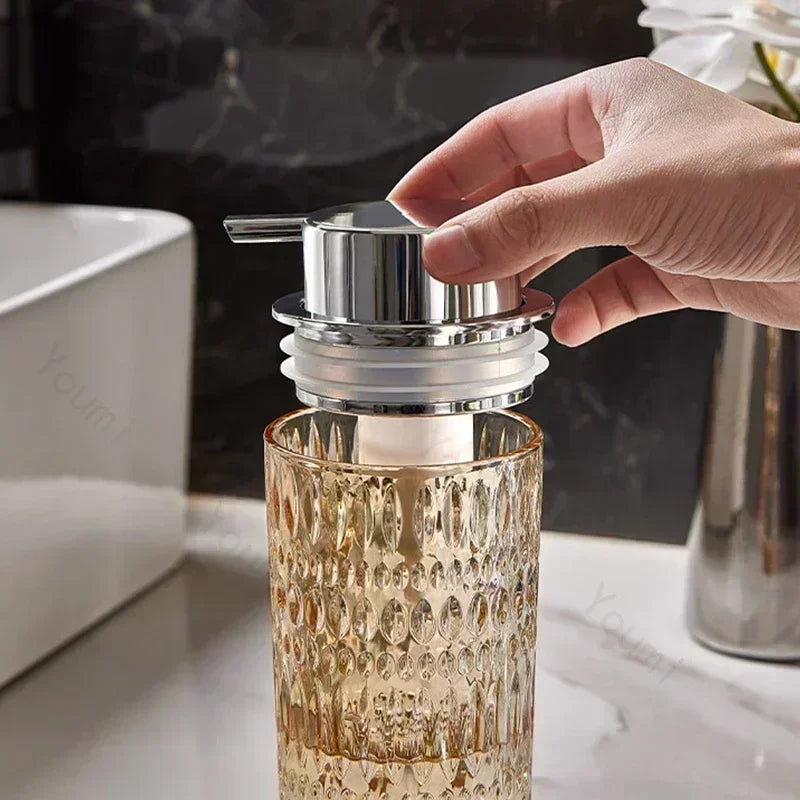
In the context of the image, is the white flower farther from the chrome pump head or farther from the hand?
the chrome pump head

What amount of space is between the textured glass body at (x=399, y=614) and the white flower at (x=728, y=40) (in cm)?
26

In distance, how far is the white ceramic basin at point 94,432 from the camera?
680mm

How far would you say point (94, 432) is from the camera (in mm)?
737

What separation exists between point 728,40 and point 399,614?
0.37 meters

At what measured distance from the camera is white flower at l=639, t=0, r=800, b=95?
650mm

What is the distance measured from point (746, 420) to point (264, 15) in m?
0.43

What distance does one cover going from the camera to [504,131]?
23.3 inches

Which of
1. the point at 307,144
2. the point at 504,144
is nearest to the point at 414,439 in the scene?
the point at 504,144

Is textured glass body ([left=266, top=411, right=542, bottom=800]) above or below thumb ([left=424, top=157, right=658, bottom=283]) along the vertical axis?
below

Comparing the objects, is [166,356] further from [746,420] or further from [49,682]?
[746,420]

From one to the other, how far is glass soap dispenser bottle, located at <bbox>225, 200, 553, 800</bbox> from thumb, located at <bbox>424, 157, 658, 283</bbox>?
13 millimetres

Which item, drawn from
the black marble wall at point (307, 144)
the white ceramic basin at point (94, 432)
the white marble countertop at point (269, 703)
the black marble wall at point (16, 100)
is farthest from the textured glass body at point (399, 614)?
the black marble wall at point (16, 100)

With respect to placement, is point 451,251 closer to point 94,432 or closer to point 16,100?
point 94,432

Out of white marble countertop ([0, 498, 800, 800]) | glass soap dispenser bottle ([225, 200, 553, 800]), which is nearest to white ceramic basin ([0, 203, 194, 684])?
white marble countertop ([0, 498, 800, 800])
